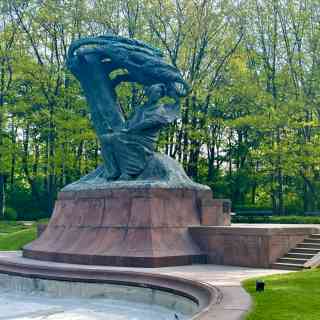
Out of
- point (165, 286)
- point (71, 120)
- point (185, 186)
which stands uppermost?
point (71, 120)

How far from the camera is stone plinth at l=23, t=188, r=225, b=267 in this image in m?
15.1

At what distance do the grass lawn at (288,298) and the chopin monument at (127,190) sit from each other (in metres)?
4.34

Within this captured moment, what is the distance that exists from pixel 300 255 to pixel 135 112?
627 centimetres

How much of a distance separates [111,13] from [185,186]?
1663 centimetres

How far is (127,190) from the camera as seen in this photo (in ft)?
53.3

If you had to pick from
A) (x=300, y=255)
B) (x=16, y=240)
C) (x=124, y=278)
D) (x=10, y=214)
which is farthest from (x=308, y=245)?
(x=10, y=214)

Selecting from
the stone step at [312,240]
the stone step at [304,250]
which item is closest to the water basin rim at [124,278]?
the stone step at [304,250]

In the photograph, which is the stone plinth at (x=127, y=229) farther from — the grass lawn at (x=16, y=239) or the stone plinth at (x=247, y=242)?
the grass lawn at (x=16, y=239)

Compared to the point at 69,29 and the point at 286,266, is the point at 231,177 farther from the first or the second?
the point at 286,266

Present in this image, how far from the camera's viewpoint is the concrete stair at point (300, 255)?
556 inches

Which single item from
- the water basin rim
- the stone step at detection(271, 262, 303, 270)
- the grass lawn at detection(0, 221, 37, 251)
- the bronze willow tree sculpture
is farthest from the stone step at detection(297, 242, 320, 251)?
the grass lawn at detection(0, 221, 37, 251)

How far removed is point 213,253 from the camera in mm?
15664

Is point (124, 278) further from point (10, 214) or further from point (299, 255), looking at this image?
point (10, 214)

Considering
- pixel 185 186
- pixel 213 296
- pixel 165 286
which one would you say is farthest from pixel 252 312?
pixel 185 186
